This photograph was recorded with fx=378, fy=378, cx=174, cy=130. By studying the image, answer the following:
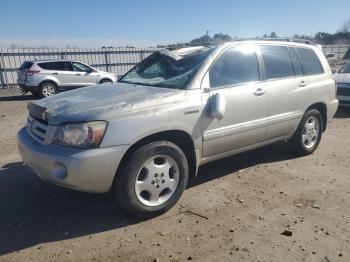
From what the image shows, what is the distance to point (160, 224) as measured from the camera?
3.86m

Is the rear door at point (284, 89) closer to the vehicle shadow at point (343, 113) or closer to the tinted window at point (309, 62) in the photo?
the tinted window at point (309, 62)

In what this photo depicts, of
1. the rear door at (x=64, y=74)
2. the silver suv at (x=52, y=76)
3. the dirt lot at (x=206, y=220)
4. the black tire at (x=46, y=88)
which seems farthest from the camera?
the rear door at (x=64, y=74)

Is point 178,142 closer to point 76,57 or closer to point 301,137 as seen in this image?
point 301,137

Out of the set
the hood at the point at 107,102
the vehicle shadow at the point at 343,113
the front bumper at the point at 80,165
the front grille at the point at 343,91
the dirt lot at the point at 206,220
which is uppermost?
the hood at the point at 107,102

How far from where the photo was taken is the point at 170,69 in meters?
4.66

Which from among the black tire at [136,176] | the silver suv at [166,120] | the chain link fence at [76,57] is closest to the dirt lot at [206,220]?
the black tire at [136,176]

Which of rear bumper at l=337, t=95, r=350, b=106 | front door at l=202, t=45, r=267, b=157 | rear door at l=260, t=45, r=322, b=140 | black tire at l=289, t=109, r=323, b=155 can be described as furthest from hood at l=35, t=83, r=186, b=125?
rear bumper at l=337, t=95, r=350, b=106

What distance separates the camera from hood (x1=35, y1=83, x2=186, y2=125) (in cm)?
358

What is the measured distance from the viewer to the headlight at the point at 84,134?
137 inches

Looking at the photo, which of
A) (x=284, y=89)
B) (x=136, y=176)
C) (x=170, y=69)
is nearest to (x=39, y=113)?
(x=136, y=176)

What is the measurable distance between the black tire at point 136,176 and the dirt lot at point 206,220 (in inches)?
5.7

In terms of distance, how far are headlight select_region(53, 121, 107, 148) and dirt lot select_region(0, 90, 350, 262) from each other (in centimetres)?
90

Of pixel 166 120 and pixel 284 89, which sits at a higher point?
pixel 284 89

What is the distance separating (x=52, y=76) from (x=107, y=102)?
40.3 feet
